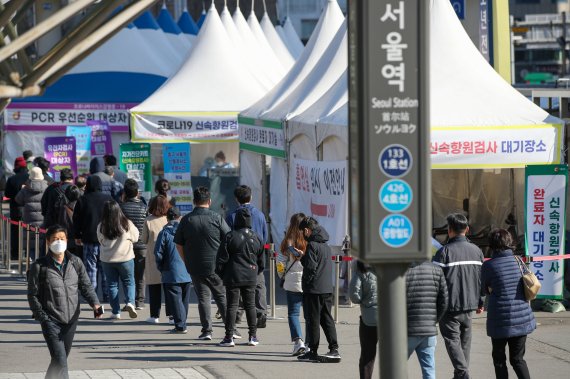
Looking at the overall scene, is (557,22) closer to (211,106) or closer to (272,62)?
(272,62)

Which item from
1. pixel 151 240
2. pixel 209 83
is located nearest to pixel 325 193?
pixel 151 240

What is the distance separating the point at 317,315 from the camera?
1144 centimetres

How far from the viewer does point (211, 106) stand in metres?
23.2

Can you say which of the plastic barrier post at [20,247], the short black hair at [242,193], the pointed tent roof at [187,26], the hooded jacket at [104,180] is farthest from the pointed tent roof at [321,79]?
the pointed tent roof at [187,26]

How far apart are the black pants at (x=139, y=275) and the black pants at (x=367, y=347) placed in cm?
643

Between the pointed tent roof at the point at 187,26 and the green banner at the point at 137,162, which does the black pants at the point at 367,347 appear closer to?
the green banner at the point at 137,162

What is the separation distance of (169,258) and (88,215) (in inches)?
93.9

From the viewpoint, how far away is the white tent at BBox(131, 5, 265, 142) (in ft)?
74.8

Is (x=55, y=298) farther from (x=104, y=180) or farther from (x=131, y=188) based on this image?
(x=104, y=180)

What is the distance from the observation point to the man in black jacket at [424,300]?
8.91m

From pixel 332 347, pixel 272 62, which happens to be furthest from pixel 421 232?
pixel 272 62

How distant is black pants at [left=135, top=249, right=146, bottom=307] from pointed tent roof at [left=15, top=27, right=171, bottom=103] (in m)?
12.5

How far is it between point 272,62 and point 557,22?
150 feet

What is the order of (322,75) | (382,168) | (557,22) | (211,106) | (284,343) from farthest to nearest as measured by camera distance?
Result: (557,22) < (211,106) < (322,75) < (284,343) < (382,168)
